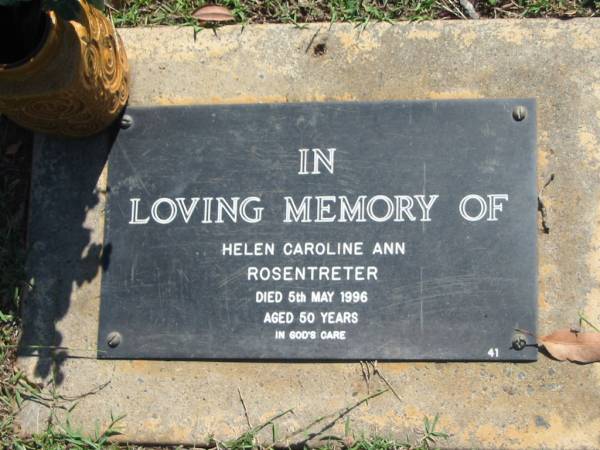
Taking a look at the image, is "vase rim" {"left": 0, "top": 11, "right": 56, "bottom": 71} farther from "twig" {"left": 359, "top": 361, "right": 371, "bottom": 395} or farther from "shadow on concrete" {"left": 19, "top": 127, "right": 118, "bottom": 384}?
"twig" {"left": 359, "top": 361, "right": 371, "bottom": 395}

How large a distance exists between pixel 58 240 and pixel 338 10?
4.04 ft

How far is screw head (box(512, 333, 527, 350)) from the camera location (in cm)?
260

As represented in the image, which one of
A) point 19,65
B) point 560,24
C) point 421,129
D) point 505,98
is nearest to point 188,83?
point 19,65

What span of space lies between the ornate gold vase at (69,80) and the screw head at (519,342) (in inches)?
57.8

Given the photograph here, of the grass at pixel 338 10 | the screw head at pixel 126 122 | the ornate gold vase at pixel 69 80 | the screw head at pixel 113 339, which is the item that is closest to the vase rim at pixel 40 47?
the ornate gold vase at pixel 69 80

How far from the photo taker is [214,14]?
3023mm

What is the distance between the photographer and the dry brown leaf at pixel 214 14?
3018 millimetres

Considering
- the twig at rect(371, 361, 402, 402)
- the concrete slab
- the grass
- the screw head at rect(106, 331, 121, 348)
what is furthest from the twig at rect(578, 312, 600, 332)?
the screw head at rect(106, 331, 121, 348)

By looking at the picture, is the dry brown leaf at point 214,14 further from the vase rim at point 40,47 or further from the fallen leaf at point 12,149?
the fallen leaf at point 12,149

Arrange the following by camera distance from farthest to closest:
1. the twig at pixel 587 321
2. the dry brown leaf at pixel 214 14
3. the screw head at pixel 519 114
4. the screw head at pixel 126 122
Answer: the dry brown leaf at pixel 214 14
the screw head at pixel 126 122
the screw head at pixel 519 114
the twig at pixel 587 321

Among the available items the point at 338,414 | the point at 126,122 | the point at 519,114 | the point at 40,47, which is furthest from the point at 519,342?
the point at 40,47

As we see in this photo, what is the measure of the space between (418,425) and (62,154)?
1471 millimetres

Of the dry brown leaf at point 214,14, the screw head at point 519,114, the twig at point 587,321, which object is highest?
the dry brown leaf at point 214,14

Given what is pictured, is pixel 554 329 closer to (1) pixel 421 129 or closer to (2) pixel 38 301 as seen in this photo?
(1) pixel 421 129
